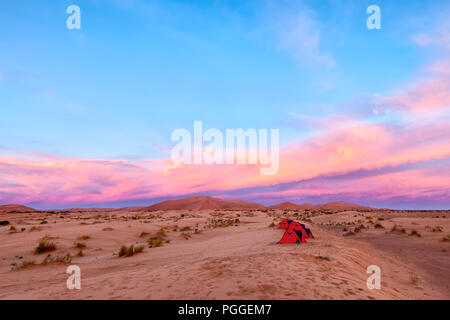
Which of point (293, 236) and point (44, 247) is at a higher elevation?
point (293, 236)

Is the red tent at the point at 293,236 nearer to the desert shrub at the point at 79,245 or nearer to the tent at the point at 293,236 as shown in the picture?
the tent at the point at 293,236

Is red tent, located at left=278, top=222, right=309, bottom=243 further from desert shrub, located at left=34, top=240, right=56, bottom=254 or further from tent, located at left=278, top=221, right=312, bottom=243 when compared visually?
desert shrub, located at left=34, top=240, right=56, bottom=254

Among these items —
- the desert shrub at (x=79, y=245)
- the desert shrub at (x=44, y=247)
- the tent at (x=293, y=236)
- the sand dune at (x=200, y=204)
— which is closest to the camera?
the tent at (x=293, y=236)

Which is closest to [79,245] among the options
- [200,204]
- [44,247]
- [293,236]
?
[44,247]

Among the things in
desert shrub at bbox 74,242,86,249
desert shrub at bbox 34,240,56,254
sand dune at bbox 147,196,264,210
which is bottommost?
sand dune at bbox 147,196,264,210

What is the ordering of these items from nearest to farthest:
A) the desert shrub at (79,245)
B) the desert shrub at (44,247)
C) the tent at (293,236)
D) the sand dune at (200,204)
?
1. the tent at (293,236)
2. the desert shrub at (44,247)
3. the desert shrub at (79,245)
4. the sand dune at (200,204)

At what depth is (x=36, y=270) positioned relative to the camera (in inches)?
482

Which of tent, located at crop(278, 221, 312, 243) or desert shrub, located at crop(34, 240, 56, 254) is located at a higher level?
tent, located at crop(278, 221, 312, 243)

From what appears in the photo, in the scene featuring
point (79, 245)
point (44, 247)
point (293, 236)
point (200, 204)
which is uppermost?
point (293, 236)

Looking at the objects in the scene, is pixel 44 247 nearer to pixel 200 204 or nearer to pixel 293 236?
pixel 293 236

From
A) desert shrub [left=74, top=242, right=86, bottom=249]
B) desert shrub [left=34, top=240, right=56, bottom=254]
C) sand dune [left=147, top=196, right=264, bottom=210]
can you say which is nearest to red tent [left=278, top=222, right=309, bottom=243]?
desert shrub [left=74, top=242, right=86, bottom=249]

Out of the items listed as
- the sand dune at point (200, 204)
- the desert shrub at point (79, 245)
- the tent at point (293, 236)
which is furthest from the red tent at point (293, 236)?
the sand dune at point (200, 204)
